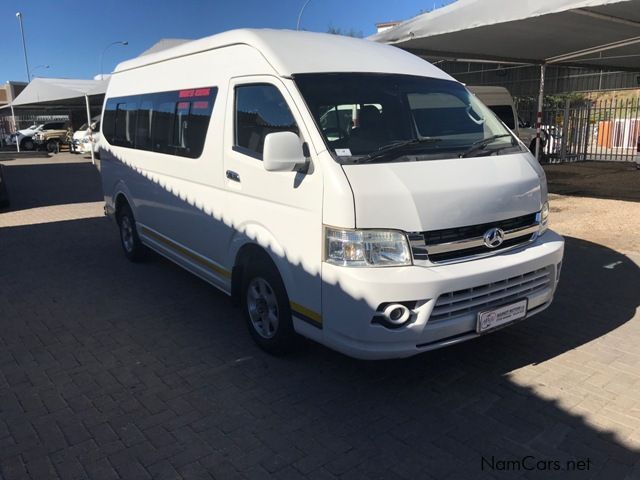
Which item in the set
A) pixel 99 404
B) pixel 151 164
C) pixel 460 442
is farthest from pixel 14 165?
pixel 460 442

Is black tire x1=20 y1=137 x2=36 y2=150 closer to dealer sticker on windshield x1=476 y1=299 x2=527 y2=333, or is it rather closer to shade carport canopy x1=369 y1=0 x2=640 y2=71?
shade carport canopy x1=369 y1=0 x2=640 y2=71

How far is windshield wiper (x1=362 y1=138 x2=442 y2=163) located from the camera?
142 inches

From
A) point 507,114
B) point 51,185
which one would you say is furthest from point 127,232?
point 507,114

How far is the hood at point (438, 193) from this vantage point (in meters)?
3.31

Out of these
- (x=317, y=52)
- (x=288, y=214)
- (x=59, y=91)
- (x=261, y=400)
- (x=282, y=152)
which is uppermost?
(x=59, y=91)

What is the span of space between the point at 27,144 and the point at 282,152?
1618 inches

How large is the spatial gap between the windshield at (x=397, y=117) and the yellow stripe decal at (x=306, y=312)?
1.04 m

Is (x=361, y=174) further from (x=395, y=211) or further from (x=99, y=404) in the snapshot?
(x=99, y=404)

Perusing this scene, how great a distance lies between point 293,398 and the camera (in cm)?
371

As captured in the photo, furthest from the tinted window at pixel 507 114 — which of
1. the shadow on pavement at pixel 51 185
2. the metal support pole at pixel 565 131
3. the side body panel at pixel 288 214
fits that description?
the side body panel at pixel 288 214

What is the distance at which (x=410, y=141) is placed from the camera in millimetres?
3959

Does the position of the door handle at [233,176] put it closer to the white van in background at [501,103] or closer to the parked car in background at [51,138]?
the white van in background at [501,103]

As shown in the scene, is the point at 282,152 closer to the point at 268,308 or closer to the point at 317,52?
the point at 317,52

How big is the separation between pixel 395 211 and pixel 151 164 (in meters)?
3.59
